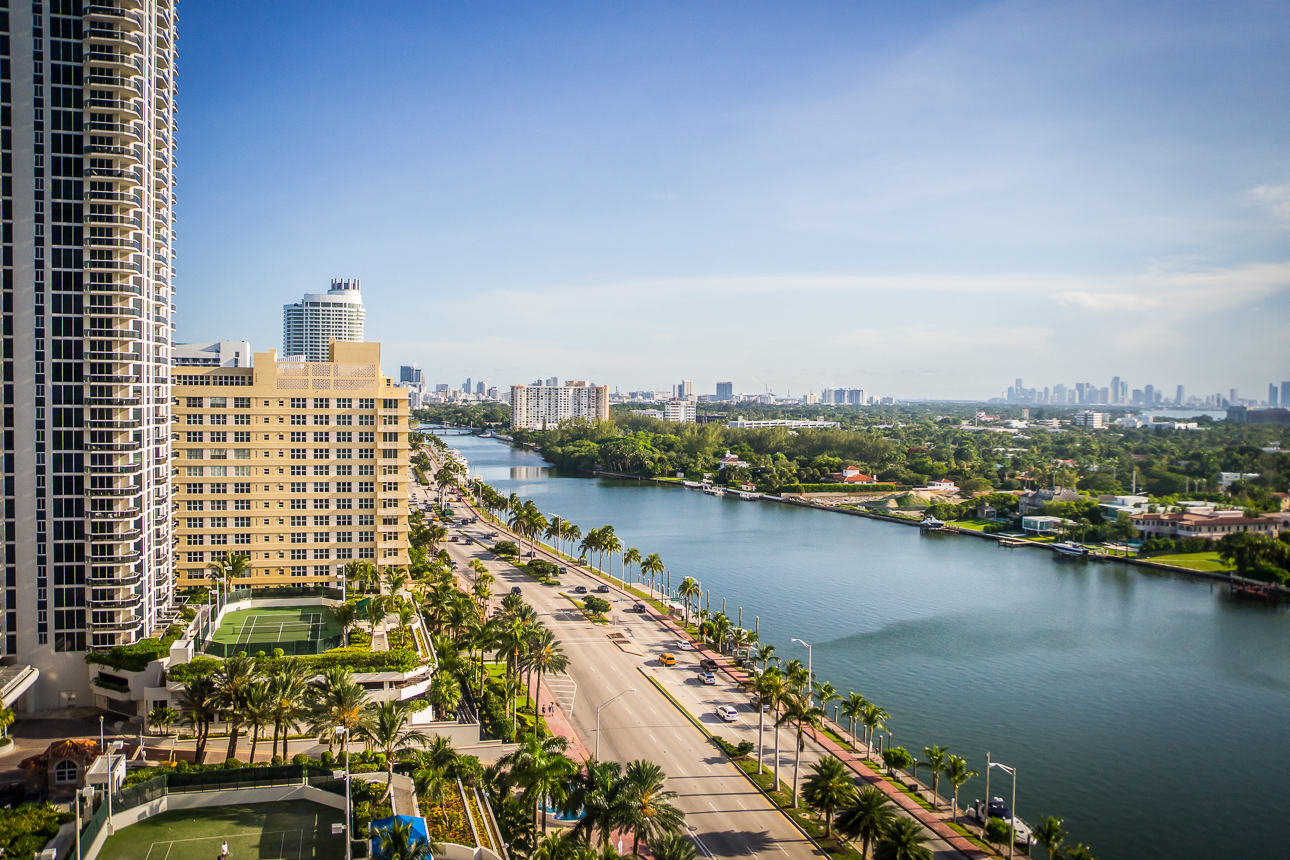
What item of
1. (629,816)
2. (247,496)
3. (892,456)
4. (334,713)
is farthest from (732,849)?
(892,456)

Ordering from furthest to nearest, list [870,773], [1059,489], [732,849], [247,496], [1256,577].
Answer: [1059,489]
[1256,577]
[247,496]
[870,773]
[732,849]

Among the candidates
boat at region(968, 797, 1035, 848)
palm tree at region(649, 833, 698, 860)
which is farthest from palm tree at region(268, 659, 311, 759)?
boat at region(968, 797, 1035, 848)

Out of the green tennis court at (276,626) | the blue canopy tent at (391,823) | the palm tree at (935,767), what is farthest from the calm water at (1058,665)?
the green tennis court at (276,626)

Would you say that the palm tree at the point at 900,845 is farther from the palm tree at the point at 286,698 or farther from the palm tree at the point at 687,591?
the palm tree at the point at 687,591

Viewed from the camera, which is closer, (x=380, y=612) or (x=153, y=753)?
(x=153, y=753)

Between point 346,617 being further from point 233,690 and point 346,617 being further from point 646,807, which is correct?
point 646,807

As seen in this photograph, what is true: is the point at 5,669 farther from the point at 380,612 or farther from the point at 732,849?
the point at 732,849
